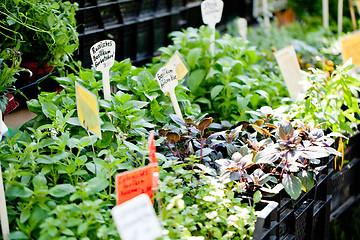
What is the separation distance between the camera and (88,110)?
1367 millimetres

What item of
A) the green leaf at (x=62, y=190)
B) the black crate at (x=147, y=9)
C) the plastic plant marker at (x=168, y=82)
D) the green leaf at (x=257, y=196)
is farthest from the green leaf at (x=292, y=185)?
the black crate at (x=147, y=9)

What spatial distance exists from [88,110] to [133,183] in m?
0.28

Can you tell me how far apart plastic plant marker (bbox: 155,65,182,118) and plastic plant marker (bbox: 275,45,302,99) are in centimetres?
69

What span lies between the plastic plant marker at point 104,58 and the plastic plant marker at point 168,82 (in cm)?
19

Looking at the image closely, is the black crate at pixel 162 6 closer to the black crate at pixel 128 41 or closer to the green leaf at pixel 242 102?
the black crate at pixel 128 41

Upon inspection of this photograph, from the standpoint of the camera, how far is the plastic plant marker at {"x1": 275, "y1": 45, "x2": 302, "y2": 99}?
7.24ft

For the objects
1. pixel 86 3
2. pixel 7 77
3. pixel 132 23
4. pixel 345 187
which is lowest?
pixel 345 187

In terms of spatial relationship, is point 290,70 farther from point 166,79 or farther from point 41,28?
point 41,28

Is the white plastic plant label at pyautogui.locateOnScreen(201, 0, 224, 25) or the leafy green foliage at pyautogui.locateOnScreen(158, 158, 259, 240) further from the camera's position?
the white plastic plant label at pyautogui.locateOnScreen(201, 0, 224, 25)

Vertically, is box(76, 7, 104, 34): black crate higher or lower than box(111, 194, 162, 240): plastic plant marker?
higher

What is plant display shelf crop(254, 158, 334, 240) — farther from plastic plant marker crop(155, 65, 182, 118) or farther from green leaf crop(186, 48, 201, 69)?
green leaf crop(186, 48, 201, 69)

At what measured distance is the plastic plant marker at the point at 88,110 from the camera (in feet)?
4.39

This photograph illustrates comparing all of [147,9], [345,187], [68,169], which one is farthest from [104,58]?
[345,187]

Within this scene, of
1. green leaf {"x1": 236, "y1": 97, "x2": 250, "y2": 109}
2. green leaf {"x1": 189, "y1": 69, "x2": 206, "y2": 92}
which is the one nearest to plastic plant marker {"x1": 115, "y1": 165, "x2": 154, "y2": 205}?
green leaf {"x1": 236, "y1": 97, "x2": 250, "y2": 109}
